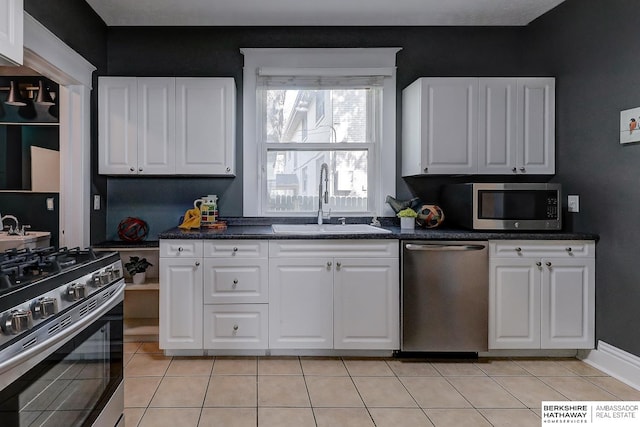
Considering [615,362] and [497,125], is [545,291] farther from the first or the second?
[497,125]

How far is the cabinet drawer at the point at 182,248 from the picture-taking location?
2.69 meters

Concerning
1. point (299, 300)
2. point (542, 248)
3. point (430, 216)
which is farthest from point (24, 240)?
point (542, 248)

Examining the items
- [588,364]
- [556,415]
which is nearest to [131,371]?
[556,415]

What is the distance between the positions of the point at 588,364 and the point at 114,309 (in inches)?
117

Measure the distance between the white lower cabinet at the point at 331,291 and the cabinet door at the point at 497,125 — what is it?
3.43 feet

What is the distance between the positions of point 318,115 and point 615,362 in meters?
2.76

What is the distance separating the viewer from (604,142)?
263cm

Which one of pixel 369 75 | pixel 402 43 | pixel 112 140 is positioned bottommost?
pixel 112 140

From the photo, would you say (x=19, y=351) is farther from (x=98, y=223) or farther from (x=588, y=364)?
(x=588, y=364)

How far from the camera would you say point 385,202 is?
3.38 m

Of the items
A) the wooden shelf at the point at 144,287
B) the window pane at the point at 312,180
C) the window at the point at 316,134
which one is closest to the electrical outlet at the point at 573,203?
the window at the point at 316,134

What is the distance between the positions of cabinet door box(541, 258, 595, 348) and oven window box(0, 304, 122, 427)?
2.62m

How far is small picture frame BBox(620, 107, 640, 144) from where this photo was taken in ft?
7.79

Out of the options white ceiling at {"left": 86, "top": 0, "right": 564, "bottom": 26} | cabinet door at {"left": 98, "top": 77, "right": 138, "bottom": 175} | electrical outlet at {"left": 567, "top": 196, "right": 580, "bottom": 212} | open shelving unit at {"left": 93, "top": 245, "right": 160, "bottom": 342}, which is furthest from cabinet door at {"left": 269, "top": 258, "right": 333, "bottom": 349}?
white ceiling at {"left": 86, "top": 0, "right": 564, "bottom": 26}
